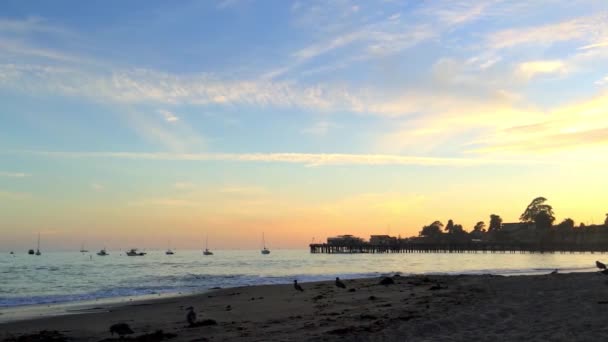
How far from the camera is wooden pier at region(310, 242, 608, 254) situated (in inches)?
5394

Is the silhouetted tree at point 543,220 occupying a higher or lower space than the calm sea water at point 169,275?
higher

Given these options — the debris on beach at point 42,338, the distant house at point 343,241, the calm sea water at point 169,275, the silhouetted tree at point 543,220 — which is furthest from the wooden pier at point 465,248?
the debris on beach at point 42,338

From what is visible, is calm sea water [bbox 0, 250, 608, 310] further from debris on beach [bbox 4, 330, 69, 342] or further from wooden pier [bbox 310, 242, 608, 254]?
wooden pier [bbox 310, 242, 608, 254]

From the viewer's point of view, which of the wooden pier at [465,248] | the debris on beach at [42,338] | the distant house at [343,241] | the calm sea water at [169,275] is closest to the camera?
the debris on beach at [42,338]

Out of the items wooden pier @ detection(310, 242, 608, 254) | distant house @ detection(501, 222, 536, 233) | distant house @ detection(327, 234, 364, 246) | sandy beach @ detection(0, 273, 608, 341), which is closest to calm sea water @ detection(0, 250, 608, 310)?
sandy beach @ detection(0, 273, 608, 341)

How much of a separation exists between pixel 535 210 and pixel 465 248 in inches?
1635

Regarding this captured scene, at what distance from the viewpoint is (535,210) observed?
176250 mm

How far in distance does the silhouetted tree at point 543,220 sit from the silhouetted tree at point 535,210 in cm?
50

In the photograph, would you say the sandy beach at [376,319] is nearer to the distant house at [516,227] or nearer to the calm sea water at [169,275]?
the calm sea water at [169,275]

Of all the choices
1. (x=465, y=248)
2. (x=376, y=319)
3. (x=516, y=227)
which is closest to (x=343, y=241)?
(x=465, y=248)

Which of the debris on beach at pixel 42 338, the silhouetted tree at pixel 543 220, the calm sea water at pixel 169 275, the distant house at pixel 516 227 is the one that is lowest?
the calm sea water at pixel 169 275

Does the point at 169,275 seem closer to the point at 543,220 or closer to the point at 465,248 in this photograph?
the point at 465,248

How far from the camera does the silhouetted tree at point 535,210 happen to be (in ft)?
566

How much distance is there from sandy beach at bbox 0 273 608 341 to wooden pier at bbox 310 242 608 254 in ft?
434
